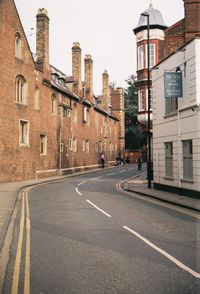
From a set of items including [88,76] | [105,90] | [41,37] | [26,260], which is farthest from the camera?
[105,90]

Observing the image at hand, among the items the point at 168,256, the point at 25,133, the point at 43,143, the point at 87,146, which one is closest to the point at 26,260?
the point at 168,256

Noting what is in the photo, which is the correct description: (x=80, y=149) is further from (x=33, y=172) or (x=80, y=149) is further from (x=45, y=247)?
(x=45, y=247)

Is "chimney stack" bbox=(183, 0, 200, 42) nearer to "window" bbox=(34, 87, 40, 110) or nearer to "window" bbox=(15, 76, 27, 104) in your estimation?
"window" bbox=(15, 76, 27, 104)

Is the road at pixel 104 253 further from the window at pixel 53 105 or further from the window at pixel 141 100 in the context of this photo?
the window at pixel 53 105

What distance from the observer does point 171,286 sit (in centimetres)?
457

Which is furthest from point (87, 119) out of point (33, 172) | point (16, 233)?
point (16, 233)

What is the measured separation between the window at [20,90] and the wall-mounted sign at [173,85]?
14.2 m

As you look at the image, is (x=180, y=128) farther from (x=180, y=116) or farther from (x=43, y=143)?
(x=43, y=143)

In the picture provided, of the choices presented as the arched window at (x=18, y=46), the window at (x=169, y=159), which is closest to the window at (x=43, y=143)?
the arched window at (x=18, y=46)

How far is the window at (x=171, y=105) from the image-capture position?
17.1 meters

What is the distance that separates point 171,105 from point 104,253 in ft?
42.3

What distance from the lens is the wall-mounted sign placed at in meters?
15.5

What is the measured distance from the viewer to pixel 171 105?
17609 mm

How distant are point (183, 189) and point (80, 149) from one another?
88.1 ft
